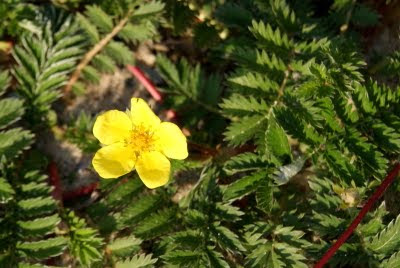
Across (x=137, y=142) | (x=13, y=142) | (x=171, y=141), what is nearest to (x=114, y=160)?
(x=137, y=142)

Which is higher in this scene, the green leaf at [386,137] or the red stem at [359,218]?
the green leaf at [386,137]

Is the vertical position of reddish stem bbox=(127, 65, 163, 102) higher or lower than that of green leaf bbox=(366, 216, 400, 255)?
lower

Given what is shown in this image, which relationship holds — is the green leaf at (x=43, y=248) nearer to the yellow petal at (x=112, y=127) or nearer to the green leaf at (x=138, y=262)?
the green leaf at (x=138, y=262)

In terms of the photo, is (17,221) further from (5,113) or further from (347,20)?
(347,20)

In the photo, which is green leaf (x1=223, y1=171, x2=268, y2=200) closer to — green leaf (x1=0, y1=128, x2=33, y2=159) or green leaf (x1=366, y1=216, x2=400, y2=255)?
green leaf (x1=366, y1=216, x2=400, y2=255)

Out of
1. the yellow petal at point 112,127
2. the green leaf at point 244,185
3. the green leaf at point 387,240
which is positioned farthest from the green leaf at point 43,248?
the green leaf at point 387,240

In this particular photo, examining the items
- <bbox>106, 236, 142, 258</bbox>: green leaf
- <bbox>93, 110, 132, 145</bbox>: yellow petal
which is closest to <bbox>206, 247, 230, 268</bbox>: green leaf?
<bbox>106, 236, 142, 258</bbox>: green leaf

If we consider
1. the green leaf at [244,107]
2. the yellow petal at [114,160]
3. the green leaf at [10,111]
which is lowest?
the green leaf at [10,111]

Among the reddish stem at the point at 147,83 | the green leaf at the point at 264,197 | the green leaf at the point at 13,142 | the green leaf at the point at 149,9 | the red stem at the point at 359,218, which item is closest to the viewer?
the green leaf at the point at 264,197
